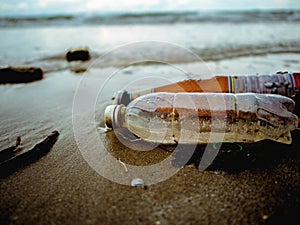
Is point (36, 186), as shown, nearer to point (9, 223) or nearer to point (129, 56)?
point (9, 223)


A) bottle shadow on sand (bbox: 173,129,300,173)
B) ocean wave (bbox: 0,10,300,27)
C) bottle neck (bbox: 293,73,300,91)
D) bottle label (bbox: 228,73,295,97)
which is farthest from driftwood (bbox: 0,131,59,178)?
ocean wave (bbox: 0,10,300,27)

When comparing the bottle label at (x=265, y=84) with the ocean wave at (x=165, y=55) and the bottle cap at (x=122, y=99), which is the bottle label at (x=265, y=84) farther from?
the ocean wave at (x=165, y=55)

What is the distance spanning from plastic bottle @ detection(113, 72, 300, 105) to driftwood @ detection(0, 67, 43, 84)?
115 inches

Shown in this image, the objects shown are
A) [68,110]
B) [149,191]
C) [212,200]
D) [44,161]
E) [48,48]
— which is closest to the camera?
[212,200]

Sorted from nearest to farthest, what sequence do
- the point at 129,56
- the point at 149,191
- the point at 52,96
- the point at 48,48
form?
the point at 149,191, the point at 52,96, the point at 129,56, the point at 48,48

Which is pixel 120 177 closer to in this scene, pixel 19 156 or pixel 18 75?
pixel 19 156

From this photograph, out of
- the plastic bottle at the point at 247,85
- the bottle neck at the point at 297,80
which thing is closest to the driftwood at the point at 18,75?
the plastic bottle at the point at 247,85

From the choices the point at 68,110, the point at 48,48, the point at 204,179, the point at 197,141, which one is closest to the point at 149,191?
the point at 204,179

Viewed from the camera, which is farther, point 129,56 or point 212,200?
point 129,56

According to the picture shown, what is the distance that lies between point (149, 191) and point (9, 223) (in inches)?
33.5

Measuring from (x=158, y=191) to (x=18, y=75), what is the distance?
383cm

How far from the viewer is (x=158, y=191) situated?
1718 mm

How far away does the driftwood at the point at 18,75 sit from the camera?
14.6ft

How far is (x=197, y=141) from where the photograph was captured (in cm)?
216
